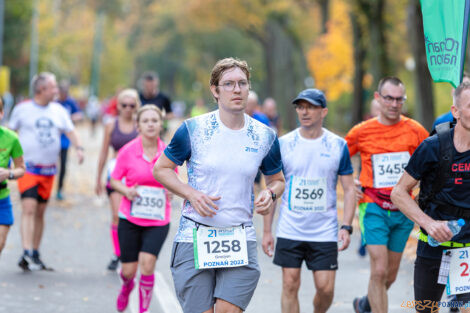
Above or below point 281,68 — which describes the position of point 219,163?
below

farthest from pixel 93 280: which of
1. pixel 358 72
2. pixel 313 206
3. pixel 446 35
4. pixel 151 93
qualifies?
pixel 358 72

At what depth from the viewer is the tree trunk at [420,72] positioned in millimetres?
18578

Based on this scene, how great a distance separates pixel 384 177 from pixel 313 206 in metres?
0.90

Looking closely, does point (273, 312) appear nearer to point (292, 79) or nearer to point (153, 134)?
point (153, 134)

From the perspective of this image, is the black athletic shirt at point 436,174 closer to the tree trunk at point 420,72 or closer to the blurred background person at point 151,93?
the blurred background person at point 151,93

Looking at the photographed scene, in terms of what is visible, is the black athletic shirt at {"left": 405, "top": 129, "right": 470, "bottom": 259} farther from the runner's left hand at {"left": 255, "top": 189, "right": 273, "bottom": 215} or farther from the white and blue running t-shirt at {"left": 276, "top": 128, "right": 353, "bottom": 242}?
the white and blue running t-shirt at {"left": 276, "top": 128, "right": 353, "bottom": 242}

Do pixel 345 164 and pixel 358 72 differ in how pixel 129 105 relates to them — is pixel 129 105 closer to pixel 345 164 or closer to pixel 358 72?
pixel 345 164

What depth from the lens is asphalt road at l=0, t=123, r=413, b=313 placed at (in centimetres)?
833

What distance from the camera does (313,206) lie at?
6949 mm

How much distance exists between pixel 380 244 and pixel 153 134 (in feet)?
7.82

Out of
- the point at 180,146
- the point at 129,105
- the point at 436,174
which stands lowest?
the point at 436,174

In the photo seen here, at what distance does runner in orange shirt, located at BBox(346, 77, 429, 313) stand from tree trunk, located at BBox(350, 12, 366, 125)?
2284cm

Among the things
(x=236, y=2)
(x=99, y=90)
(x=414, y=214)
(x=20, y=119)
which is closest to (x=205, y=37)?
(x=236, y=2)

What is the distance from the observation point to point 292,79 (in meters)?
43.5
